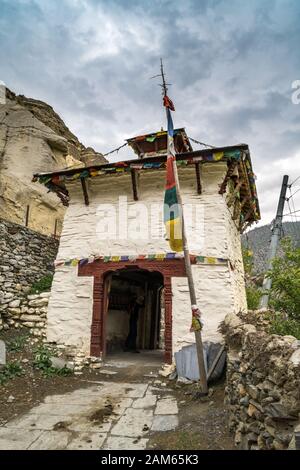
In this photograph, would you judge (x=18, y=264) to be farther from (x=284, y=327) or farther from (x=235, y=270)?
(x=284, y=327)

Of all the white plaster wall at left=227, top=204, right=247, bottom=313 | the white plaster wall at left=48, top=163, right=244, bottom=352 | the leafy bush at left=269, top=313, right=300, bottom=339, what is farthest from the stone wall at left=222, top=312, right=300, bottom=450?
the white plaster wall at left=227, top=204, right=247, bottom=313

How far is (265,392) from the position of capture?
10.6ft

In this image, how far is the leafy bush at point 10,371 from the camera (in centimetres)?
637

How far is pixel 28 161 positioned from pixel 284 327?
1673 centimetres

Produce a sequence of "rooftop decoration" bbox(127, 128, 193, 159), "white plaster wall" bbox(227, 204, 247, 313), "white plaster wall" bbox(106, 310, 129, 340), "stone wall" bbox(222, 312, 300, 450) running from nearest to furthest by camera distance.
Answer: "stone wall" bbox(222, 312, 300, 450)
"white plaster wall" bbox(227, 204, 247, 313)
"white plaster wall" bbox(106, 310, 129, 340)
"rooftop decoration" bbox(127, 128, 193, 159)

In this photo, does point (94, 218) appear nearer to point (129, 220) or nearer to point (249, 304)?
point (129, 220)

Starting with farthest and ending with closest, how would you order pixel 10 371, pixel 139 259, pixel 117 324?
pixel 117 324
pixel 139 259
pixel 10 371

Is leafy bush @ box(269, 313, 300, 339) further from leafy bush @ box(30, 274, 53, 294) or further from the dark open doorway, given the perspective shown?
leafy bush @ box(30, 274, 53, 294)

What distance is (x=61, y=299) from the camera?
902cm

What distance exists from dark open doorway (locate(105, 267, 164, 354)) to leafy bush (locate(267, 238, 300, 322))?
17.9 ft

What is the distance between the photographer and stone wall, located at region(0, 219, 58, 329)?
29.5ft

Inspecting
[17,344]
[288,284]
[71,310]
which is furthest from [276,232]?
[17,344]
